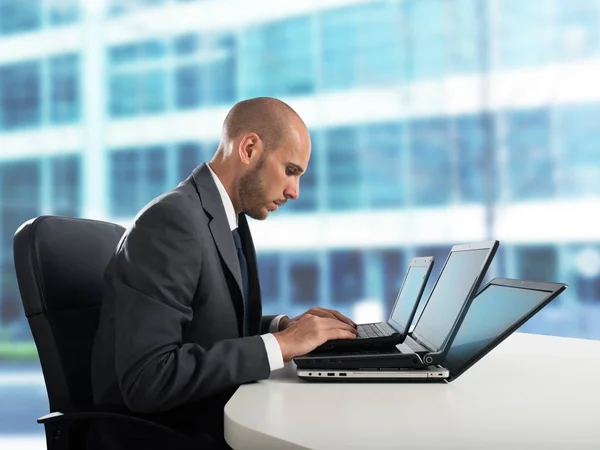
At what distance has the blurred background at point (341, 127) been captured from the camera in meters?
3.58

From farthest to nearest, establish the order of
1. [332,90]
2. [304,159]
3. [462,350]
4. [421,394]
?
1. [332,90]
2. [304,159]
3. [462,350]
4. [421,394]

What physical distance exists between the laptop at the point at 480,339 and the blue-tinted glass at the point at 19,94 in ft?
12.5

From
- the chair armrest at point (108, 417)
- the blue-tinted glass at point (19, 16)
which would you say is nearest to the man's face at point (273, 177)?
the chair armrest at point (108, 417)

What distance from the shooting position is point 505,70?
143 inches

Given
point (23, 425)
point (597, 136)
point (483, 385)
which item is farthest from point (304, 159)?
point (23, 425)

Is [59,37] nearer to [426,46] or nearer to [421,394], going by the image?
[426,46]

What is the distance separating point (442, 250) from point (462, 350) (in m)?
2.45

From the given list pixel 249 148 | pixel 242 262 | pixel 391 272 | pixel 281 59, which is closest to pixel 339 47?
pixel 281 59

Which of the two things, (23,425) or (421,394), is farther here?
(23,425)

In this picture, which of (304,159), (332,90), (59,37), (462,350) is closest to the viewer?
(462,350)

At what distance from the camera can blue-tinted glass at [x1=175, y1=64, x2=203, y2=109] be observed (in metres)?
4.06

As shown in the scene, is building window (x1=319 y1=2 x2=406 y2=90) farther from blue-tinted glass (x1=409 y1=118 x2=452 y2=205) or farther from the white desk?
the white desk

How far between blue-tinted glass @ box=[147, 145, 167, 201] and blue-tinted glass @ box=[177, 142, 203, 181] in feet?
0.33

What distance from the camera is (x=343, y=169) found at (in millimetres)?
3855
